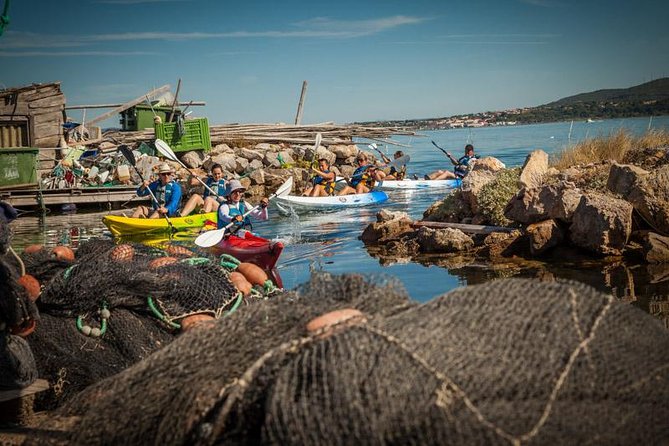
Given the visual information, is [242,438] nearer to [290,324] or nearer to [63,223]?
[290,324]

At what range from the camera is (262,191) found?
30.8m

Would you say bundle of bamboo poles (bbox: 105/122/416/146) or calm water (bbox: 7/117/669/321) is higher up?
bundle of bamboo poles (bbox: 105/122/416/146)

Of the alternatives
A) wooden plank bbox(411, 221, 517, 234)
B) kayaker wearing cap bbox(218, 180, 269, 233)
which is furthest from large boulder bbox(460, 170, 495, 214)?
kayaker wearing cap bbox(218, 180, 269, 233)

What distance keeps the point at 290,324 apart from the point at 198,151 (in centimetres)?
3153

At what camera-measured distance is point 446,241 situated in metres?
13.7

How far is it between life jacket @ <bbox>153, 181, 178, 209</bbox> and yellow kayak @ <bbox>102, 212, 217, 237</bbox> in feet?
3.39

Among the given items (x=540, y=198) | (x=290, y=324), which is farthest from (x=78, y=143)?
(x=290, y=324)

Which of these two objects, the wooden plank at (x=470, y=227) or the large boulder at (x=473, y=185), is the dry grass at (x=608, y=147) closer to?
the large boulder at (x=473, y=185)

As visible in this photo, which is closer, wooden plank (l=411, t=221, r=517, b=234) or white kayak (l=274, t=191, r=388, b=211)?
wooden plank (l=411, t=221, r=517, b=234)

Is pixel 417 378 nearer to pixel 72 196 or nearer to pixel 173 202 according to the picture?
pixel 173 202

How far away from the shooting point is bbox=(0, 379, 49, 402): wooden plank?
16.7ft

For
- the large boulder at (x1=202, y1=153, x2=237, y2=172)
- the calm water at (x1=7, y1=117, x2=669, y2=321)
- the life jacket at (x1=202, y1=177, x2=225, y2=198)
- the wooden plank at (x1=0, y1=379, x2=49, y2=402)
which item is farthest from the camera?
the large boulder at (x1=202, y1=153, x2=237, y2=172)

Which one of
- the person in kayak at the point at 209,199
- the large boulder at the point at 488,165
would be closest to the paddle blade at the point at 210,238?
the person in kayak at the point at 209,199

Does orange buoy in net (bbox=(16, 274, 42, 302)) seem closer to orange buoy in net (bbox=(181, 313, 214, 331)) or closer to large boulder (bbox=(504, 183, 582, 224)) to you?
orange buoy in net (bbox=(181, 313, 214, 331))
